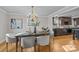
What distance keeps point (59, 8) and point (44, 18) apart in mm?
319

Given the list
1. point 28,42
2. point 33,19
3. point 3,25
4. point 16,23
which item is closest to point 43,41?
point 28,42

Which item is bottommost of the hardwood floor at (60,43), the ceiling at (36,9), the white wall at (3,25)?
the hardwood floor at (60,43)

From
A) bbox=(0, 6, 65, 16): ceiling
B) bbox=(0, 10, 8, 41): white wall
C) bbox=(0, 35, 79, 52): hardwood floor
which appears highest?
bbox=(0, 6, 65, 16): ceiling

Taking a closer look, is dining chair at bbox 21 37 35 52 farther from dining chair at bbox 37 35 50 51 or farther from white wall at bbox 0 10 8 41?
white wall at bbox 0 10 8 41

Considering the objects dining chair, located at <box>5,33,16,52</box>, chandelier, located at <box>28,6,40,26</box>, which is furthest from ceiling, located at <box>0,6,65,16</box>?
dining chair, located at <box>5,33,16,52</box>

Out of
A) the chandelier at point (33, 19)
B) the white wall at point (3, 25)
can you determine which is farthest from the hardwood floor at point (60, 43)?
the chandelier at point (33, 19)

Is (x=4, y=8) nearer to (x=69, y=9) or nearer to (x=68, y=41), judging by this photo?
(x=69, y=9)

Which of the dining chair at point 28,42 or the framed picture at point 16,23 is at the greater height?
the framed picture at point 16,23

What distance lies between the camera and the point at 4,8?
1687 mm

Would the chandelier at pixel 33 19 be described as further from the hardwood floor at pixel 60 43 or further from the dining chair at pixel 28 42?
the hardwood floor at pixel 60 43

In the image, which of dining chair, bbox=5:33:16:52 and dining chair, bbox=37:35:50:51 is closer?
dining chair, bbox=5:33:16:52

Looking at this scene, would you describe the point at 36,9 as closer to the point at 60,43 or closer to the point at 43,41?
the point at 43,41
